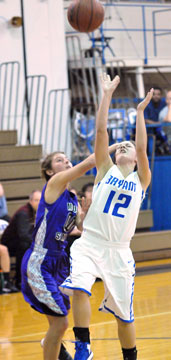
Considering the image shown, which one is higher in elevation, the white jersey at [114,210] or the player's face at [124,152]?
the player's face at [124,152]

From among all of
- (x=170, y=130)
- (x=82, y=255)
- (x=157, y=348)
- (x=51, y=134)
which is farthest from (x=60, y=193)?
(x=51, y=134)

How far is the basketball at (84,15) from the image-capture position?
26.1ft

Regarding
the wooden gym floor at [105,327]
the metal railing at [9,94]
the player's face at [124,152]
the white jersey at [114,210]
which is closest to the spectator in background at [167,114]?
the metal railing at [9,94]

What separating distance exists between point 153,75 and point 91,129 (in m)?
3.98

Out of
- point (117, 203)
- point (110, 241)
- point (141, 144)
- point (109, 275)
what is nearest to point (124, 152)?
point (141, 144)

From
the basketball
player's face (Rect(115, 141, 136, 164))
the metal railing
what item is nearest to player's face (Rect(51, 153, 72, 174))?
player's face (Rect(115, 141, 136, 164))

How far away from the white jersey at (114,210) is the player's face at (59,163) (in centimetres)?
27

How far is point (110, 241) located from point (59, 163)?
0.63 m

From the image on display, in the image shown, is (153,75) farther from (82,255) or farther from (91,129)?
(82,255)

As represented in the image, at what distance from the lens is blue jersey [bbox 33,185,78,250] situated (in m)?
4.25

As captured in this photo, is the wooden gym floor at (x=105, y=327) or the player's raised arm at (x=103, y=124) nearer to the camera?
the player's raised arm at (x=103, y=124)

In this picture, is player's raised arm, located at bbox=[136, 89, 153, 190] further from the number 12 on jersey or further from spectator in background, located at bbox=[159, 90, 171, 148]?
spectator in background, located at bbox=[159, 90, 171, 148]

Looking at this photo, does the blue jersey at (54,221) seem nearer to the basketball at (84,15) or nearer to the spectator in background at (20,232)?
the spectator in background at (20,232)

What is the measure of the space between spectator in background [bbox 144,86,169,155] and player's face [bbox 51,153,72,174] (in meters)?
6.58
